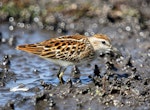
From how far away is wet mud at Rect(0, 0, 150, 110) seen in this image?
9016mm

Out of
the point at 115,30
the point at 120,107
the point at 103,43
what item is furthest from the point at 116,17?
the point at 120,107

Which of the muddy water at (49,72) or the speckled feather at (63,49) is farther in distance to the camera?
the speckled feather at (63,49)

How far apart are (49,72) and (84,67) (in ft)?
2.75

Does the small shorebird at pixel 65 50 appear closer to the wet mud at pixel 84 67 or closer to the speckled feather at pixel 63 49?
the speckled feather at pixel 63 49

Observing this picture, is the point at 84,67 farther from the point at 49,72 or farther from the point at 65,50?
the point at 65,50

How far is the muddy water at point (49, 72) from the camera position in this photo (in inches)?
355

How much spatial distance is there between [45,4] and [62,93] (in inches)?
259

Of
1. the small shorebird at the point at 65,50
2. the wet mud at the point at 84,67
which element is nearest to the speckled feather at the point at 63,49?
the small shorebird at the point at 65,50

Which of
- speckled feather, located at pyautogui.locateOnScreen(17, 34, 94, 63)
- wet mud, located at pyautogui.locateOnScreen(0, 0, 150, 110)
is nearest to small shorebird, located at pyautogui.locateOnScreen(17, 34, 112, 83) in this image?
speckled feather, located at pyautogui.locateOnScreen(17, 34, 94, 63)

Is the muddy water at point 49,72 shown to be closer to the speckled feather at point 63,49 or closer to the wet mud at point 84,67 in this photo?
the wet mud at point 84,67

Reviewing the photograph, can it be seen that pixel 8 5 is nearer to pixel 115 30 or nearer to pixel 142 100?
pixel 115 30

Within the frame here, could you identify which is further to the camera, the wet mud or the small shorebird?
the small shorebird

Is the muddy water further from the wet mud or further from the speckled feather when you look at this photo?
the speckled feather

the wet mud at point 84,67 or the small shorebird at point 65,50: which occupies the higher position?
the small shorebird at point 65,50
